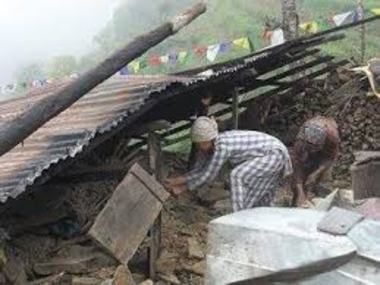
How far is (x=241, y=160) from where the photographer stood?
700 centimetres

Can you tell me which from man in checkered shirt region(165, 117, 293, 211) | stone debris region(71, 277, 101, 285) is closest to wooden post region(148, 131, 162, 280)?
stone debris region(71, 277, 101, 285)

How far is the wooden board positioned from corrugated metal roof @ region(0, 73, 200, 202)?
2.11ft

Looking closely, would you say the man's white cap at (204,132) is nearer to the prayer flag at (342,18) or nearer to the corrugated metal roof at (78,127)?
the corrugated metal roof at (78,127)

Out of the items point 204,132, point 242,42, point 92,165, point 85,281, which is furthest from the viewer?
point 242,42

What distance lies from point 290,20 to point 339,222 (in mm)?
10933

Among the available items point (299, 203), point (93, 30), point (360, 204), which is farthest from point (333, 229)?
point (93, 30)

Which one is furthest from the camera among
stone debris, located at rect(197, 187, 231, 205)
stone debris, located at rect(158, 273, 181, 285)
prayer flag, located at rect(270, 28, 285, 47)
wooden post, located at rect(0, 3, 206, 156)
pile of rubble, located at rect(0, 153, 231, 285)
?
prayer flag, located at rect(270, 28, 285, 47)

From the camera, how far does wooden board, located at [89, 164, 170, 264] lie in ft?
23.0

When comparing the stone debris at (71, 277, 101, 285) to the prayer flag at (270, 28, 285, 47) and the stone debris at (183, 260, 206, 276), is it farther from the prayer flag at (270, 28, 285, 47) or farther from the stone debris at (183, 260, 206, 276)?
the prayer flag at (270, 28, 285, 47)

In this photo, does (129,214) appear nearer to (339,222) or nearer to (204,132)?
(204,132)

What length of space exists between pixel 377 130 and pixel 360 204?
6.46 metres

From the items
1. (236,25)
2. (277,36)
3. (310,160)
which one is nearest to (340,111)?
(277,36)

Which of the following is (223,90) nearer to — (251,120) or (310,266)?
(251,120)

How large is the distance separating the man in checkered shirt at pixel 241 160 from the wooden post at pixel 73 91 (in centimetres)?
169
